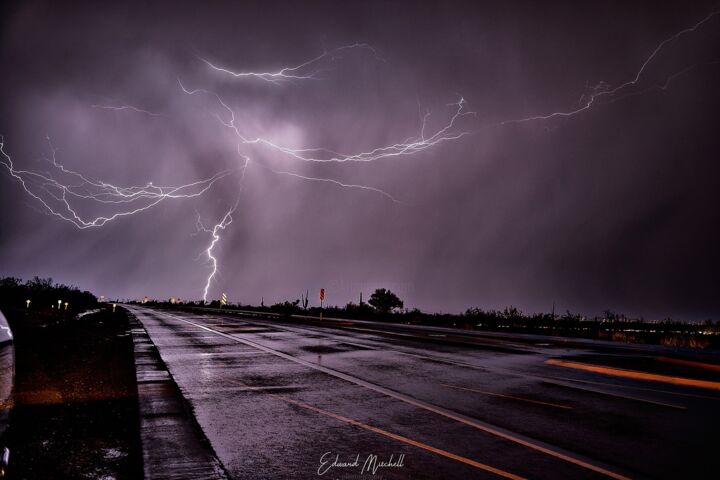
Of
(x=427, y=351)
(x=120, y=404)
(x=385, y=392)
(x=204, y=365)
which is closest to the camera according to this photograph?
(x=120, y=404)

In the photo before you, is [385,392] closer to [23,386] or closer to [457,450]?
[457,450]

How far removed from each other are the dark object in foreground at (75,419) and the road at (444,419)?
100cm

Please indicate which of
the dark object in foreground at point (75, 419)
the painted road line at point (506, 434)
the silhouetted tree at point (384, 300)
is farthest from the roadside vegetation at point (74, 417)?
the silhouetted tree at point (384, 300)

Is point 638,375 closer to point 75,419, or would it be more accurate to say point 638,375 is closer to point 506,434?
point 506,434

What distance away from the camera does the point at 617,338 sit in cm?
2581

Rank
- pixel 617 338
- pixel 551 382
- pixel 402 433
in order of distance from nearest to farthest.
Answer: pixel 402 433, pixel 551 382, pixel 617 338

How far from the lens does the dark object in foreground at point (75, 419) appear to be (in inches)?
193

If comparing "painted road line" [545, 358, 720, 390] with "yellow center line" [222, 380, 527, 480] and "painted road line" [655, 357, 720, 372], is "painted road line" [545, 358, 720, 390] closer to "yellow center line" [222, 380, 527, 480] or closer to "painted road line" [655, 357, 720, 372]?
"painted road line" [655, 357, 720, 372]

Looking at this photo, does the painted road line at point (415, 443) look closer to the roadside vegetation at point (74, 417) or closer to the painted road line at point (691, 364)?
the roadside vegetation at point (74, 417)

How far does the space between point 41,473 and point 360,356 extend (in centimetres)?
1050

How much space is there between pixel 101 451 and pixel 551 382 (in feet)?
28.7

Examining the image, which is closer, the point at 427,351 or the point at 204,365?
the point at 204,365

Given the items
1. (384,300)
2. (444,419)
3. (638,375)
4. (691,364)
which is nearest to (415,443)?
(444,419)

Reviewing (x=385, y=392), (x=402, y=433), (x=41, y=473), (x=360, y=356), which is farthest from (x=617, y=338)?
(x=41, y=473)
